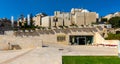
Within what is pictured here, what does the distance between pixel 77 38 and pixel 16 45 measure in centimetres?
1752

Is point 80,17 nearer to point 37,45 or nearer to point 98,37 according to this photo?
point 98,37

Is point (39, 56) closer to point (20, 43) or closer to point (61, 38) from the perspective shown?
point (20, 43)

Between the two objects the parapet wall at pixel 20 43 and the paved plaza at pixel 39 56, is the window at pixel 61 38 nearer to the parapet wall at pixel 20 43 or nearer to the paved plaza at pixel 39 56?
the parapet wall at pixel 20 43

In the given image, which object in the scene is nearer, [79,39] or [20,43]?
[20,43]

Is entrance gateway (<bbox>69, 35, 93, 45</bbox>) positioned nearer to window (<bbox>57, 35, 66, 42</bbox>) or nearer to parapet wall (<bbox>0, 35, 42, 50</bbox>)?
window (<bbox>57, 35, 66, 42</bbox>)

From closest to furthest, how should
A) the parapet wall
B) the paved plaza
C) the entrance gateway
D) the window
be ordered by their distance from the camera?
the paved plaza < the parapet wall < the window < the entrance gateway

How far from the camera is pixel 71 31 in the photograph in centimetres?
4909

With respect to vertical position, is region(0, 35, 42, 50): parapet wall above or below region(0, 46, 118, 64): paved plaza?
above

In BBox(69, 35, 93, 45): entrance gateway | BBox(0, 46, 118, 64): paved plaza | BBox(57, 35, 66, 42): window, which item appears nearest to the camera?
BBox(0, 46, 118, 64): paved plaza

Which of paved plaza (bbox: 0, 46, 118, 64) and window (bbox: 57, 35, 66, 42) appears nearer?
paved plaza (bbox: 0, 46, 118, 64)

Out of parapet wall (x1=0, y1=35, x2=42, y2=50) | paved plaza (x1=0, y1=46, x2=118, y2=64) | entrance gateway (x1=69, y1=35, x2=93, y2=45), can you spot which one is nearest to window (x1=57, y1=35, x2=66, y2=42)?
entrance gateway (x1=69, y1=35, x2=93, y2=45)

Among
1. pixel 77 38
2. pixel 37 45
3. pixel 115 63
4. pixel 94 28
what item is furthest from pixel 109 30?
pixel 115 63

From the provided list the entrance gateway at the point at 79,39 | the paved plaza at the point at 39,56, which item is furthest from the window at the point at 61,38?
the paved plaza at the point at 39,56

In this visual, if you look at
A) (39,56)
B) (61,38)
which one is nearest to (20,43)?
(39,56)
